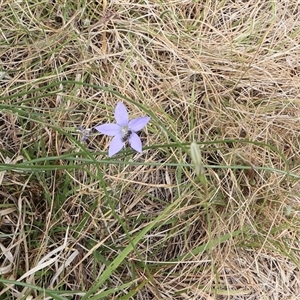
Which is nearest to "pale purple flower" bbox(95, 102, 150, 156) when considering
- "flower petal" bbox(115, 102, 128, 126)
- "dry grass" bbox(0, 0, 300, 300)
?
"flower petal" bbox(115, 102, 128, 126)

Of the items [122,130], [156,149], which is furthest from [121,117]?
[156,149]

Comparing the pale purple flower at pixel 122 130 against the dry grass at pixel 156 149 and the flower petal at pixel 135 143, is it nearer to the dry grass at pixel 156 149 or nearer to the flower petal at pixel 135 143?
the flower petal at pixel 135 143

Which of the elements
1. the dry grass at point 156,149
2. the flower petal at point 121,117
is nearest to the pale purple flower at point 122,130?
the flower petal at point 121,117

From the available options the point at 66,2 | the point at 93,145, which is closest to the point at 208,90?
the point at 93,145

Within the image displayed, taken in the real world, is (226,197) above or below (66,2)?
below

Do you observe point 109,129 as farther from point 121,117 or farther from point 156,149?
point 156,149

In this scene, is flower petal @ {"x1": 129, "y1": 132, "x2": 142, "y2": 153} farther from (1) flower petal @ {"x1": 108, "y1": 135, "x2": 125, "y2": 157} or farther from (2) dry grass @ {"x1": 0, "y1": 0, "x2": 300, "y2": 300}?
(2) dry grass @ {"x1": 0, "y1": 0, "x2": 300, "y2": 300}

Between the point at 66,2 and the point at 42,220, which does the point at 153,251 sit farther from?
the point at 66,2
